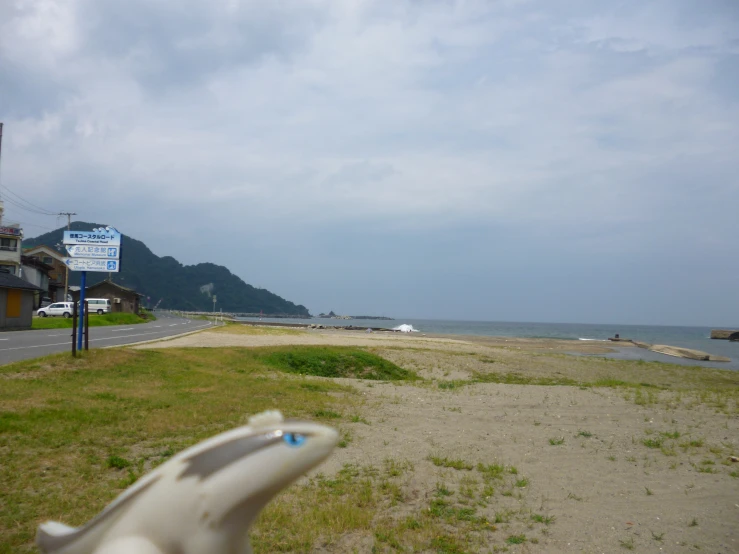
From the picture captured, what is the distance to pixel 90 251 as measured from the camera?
16.9 m

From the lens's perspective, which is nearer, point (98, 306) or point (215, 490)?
point (215, 490)

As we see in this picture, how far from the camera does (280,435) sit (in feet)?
7.59

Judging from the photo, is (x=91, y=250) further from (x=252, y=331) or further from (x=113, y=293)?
(x=113, y=293)

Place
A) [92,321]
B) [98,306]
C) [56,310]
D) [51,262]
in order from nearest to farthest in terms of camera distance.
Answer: [92,321]
[56,310]
[98,306]
[51,262]

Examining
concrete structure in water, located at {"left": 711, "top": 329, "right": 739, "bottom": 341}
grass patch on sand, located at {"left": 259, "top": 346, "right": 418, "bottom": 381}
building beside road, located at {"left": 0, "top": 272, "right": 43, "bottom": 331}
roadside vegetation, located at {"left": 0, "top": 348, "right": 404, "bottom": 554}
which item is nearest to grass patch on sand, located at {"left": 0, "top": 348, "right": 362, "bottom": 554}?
roadside vegetation, located at {"left": 0, "top": 348, "right": 404, "bottom": 554}

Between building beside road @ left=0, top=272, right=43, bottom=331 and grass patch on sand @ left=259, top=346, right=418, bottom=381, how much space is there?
1709 cm

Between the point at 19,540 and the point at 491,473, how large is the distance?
5.45 meters

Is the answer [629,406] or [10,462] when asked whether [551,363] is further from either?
[10,462]

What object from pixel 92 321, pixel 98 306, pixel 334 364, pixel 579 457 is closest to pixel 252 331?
pixel 92 321

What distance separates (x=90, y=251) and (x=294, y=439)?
1684cm

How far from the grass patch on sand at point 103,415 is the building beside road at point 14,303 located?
17619 mm

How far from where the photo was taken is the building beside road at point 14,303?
98.8ft

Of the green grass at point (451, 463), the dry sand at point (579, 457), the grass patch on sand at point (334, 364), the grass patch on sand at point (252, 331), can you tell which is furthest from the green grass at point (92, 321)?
the green grass at point (451, 463)

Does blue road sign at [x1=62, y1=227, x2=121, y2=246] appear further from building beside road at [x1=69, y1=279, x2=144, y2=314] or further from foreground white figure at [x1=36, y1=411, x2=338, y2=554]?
building beside road at [x1=69, y1=279, x2=144, y2=314]
